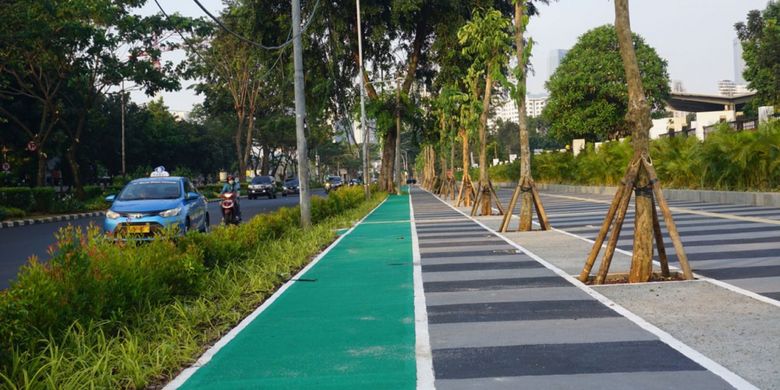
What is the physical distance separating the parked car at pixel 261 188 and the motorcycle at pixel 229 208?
30837 millimetres

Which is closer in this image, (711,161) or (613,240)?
(613,240)

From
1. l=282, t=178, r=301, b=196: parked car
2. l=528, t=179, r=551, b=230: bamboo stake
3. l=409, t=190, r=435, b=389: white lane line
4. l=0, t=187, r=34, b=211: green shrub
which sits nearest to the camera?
l=409, t=190, r=435, b=389: white lane line

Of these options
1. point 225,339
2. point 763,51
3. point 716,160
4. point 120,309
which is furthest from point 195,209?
point 763,51

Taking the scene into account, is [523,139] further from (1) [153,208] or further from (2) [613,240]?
(1) [153,208]

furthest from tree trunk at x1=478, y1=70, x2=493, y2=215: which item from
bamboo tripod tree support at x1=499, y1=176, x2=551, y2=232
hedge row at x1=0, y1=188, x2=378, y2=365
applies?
hedge row at x1=0, y1=188, x2=378, y2=365

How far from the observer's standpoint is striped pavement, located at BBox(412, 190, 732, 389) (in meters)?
5.10

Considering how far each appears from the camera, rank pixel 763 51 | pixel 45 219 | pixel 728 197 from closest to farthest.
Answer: pixel 728 197
pixel 45 219
pixel 763 51

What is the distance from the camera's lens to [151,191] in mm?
16109

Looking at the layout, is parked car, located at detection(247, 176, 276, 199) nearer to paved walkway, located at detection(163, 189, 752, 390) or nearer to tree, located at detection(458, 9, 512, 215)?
tree, located at detection(458, 9, 512, 215)

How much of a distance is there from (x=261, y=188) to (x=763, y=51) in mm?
34131

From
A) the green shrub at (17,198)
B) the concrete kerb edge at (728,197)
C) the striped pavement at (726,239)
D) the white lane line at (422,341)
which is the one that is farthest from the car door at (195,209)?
the green shrub at (17,198)

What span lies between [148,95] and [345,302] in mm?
30061

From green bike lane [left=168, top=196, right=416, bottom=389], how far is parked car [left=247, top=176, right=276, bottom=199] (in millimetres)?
40181

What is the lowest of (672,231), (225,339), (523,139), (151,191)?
(225,339)
